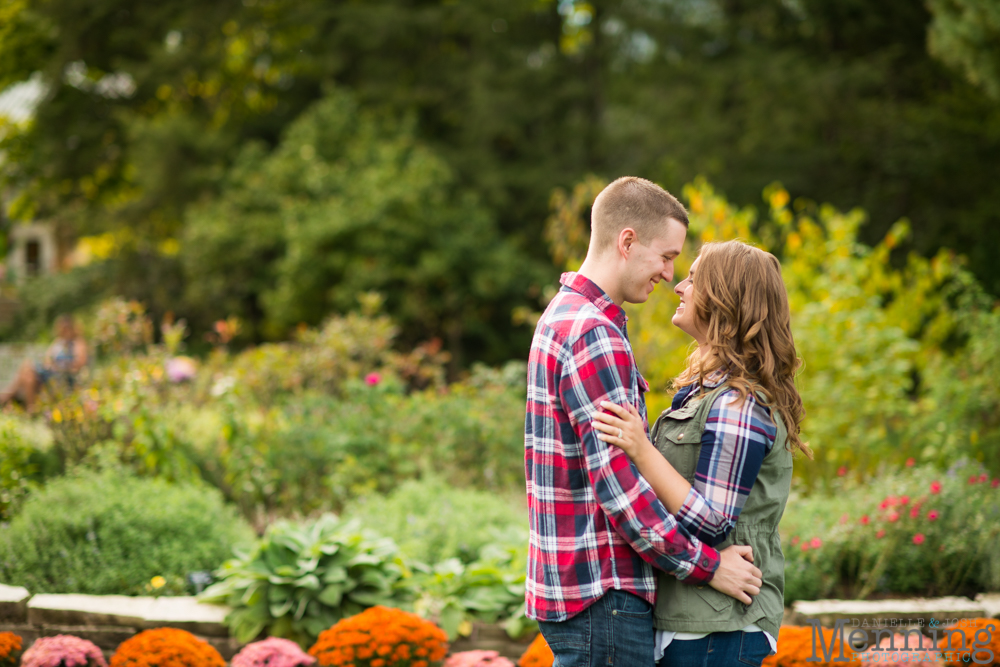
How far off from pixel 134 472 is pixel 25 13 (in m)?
10.6

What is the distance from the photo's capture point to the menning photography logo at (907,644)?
112 inches

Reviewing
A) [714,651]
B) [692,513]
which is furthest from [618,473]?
[714,651]

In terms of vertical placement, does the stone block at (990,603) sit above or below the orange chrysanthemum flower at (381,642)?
below

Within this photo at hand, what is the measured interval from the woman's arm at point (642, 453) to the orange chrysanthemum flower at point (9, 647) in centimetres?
270

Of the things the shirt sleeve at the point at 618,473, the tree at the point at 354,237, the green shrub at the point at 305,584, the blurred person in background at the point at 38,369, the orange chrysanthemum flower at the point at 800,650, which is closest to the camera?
the shirt sleeve at the point at 618,473

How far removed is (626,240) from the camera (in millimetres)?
1775

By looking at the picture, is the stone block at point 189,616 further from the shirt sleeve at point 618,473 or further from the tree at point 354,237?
the tree at point 354,237

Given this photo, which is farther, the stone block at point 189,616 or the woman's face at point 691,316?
the stone block at point 189,616

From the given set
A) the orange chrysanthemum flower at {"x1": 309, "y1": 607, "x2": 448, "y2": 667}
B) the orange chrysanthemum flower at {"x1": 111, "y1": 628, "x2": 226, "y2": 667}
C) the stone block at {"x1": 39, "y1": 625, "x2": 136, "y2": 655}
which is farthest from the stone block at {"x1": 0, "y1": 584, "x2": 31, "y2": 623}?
the orange chrysanthemum flower at {"x1": 309, "y1": 607, "x2": 448, "y2": 667}

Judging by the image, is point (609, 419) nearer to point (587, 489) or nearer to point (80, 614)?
point (587, 489)

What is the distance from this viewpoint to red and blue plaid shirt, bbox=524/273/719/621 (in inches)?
63.3

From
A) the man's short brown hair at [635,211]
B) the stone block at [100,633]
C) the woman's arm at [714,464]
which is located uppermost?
the man's short brown hair at [635,211]

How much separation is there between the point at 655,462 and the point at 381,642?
167cm

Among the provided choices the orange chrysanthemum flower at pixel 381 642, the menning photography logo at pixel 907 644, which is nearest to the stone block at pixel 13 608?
the orange chrysanthemum flower at pixel 381 642
